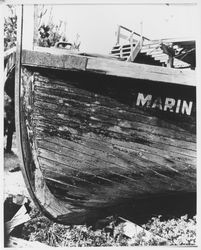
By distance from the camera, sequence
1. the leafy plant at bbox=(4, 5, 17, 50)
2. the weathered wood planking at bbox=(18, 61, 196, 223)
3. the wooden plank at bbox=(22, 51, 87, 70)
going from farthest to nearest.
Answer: the leafy plant at bbox=(4, 5, 17, 50), the weathered wood planking at bbox=(18, 61, 196, 223), the wooden plank at bbox=(22, 51, 87, 70)

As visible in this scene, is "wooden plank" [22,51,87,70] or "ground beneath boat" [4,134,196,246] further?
"ground beneath boat" [4,134,196,246]

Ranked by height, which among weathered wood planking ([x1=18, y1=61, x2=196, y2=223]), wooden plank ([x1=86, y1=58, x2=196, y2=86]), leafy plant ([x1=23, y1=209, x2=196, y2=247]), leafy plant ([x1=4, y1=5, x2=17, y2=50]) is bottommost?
leafy plant ([x1=23, y1=209, x2=196, y2=247])

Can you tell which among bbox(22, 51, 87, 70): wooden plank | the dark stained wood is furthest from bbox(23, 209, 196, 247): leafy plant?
bbox(22, 51, 87, 70): wooden plank

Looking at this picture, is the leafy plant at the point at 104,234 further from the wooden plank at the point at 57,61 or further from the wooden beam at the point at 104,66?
the wooden plank at the point at 57,61

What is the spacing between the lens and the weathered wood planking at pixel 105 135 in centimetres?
306

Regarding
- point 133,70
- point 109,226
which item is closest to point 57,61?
point 133,70

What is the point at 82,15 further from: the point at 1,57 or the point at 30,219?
the point at 30,219

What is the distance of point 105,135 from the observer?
124 inches

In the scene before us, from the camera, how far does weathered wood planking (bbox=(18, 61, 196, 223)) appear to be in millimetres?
3064

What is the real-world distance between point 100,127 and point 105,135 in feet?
0.27

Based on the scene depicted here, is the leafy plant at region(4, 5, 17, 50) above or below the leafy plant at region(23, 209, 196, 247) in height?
above

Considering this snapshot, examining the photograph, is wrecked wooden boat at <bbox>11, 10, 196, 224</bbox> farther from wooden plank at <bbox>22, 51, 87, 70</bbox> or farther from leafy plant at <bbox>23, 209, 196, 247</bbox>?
leafy plant at <bbox>23, 209, 196, 247</bbox>

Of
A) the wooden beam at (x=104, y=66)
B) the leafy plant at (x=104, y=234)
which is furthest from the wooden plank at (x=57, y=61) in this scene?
the leafy plant at (x=104, y=234)

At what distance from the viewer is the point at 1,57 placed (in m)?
3.24
